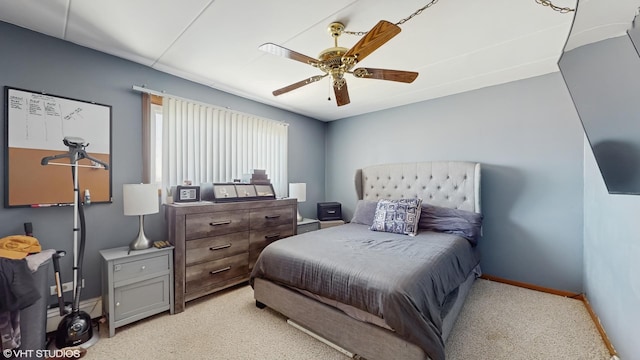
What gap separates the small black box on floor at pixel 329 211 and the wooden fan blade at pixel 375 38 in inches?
109

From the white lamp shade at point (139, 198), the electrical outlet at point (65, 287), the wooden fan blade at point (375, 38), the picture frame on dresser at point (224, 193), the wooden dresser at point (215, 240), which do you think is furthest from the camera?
the picture frame on dresser at point (224, 193)

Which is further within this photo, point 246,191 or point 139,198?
point 246,191

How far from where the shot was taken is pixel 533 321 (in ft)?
7.04

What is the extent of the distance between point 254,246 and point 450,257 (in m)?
2.10

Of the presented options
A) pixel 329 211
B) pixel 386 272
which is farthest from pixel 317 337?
pixel 329 211

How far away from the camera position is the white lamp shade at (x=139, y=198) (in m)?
2.12

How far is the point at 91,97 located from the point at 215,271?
205cm

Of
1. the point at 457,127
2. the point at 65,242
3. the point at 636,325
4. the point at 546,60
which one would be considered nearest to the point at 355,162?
the point at 457,127

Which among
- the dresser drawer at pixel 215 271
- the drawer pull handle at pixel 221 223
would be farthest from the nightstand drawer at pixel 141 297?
the drawer pull handle at pixel 221 223

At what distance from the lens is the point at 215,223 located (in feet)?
8.52

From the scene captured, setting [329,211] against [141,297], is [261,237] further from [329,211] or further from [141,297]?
[329,211]

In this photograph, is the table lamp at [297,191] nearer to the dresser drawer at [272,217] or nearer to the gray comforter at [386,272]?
the dresser drawer at [272,217]

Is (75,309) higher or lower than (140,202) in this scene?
lower

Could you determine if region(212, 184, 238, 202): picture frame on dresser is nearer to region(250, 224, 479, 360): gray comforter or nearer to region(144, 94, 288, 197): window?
region(144, 94, 288, 197): window
